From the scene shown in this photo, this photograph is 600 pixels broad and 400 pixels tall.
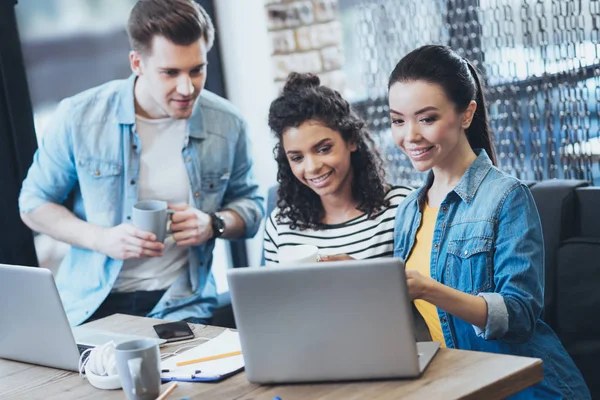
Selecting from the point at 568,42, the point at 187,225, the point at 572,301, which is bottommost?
the point at 572,301

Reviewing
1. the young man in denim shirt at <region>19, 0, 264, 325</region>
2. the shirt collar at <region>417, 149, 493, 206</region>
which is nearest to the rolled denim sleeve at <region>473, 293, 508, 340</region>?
the shirt collar at <region>417, 149, 493, 206</region>

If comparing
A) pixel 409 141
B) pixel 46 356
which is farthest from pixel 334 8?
pixel 46 356

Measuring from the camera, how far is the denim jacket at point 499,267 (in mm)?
1763

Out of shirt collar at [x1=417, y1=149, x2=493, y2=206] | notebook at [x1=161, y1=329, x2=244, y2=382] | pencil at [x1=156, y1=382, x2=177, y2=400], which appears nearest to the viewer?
pencil at [x1=156, y1=382, x2=177, y2=400]

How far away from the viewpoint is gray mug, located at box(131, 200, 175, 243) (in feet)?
7.12

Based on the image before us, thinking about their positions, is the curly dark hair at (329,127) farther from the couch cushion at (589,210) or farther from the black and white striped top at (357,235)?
the couch cushion at (589,210)

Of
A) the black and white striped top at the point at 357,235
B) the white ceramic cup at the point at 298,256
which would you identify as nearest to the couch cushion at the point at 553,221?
the black and white striped top at the point at 357,235

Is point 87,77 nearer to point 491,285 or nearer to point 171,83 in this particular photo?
point 171,83

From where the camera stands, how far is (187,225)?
2.46 meters

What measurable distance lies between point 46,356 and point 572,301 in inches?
56.7

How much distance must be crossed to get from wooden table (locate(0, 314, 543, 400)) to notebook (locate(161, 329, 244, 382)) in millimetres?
21

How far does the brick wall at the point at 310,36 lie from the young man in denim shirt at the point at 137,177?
0.65 m

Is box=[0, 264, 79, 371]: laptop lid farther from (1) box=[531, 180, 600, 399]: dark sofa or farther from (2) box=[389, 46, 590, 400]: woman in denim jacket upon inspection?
(1) box=[531, 180, 600, 399]: dark sofa

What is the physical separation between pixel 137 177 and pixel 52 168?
0.28 m
